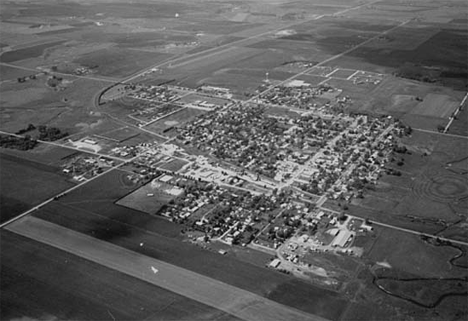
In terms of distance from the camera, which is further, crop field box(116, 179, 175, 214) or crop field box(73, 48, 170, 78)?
crop field box(73, 48, 170, 78)

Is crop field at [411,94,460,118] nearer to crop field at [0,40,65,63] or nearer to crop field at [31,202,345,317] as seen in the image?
crop field at [31,202,345,317]

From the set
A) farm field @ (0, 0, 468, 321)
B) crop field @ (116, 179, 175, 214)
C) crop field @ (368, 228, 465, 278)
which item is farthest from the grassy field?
crop field @ (368, 228, 465, 278)

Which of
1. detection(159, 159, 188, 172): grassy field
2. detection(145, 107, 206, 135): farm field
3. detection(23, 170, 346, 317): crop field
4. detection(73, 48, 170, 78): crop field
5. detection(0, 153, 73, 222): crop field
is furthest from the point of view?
detection(73, 48, 170, 78): crop field

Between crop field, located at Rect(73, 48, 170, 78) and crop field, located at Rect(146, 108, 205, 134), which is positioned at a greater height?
crop field, located at Rect(73, 48, 170, 78)

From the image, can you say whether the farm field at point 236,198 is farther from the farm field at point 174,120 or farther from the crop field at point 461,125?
the crop field at point 461,125

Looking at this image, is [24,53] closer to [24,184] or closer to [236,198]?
[24,184]

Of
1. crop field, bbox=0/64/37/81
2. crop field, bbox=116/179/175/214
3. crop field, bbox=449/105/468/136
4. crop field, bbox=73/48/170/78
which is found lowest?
crop field, bbox=116/179/175/214

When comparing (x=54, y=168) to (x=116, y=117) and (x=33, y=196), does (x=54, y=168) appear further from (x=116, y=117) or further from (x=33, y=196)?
(x=116, y=117)

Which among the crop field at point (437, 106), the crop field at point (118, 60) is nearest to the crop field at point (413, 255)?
the crop field at point (437, 106)
